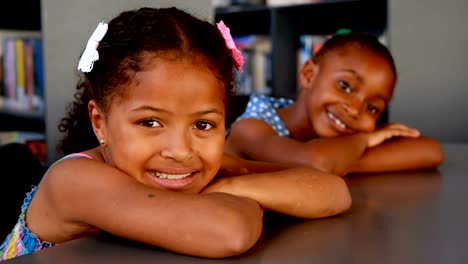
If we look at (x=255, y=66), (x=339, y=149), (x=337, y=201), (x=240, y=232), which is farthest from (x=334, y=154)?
(x=255, y=66)

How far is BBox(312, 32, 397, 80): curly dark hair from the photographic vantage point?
1.65m

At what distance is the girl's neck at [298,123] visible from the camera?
1703 millimetres

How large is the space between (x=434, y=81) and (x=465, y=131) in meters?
0.25

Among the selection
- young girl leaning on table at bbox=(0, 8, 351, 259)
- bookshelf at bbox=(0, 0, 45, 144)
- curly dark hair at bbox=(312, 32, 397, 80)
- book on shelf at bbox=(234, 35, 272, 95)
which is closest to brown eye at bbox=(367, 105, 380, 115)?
curly dark hair at bbox=(312, 32, 397, 80)

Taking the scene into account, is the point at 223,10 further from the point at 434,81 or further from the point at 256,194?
the point at 256,194

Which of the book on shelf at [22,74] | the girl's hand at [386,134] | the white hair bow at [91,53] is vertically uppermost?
the white hair bow at [91,53]

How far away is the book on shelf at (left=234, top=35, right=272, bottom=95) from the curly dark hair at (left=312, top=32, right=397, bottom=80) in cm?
169

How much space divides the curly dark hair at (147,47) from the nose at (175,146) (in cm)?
10

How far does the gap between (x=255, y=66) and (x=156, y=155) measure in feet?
8.73

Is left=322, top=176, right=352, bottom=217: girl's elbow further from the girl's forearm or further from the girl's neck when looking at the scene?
the girl's neck

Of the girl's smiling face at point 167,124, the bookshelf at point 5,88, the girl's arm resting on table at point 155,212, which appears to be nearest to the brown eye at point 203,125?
the girl's smiling face at point 167,124

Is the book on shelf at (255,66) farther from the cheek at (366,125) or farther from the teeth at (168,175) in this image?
the teeth at (168,175)

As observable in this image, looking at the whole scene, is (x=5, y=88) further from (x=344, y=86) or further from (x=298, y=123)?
(x=344, y=86)

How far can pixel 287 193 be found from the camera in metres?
0.91
